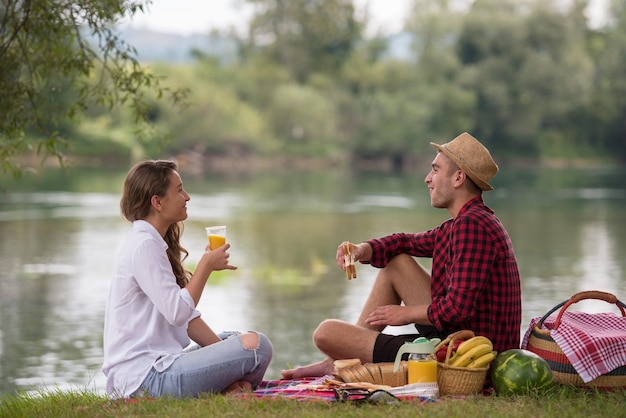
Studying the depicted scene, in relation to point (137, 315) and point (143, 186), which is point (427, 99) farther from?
point (137, 315)

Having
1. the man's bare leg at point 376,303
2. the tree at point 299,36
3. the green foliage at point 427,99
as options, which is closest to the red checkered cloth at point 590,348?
the man's bare leg at point 376,303

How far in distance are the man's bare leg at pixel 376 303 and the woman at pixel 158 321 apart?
1.57 ft

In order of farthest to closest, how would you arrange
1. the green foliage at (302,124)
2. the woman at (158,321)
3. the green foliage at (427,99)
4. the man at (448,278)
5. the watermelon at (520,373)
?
the green foliage at (302,124), the green foliage at (427,99), the man at (448,278), the watermelon at (520,373), the woman at (158,321)

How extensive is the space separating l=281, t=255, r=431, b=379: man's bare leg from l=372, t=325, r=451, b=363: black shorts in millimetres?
31

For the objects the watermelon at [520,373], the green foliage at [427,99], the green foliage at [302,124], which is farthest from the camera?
the green foliage at [302,124]

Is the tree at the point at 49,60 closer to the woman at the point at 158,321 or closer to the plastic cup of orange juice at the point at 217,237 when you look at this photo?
the woman at the point at 158,321

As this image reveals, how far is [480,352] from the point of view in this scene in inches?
177

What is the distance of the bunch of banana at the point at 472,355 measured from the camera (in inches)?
176

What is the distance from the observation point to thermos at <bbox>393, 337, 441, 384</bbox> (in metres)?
4.46

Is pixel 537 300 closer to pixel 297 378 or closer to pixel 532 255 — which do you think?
pixel 532 255

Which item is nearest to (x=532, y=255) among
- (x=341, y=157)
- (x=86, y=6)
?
(x=86, y=6)

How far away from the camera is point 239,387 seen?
458 centimetres

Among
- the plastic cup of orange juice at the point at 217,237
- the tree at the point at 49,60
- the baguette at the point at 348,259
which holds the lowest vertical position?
the baguette at the point at 348,259

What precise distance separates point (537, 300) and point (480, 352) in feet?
33.7
